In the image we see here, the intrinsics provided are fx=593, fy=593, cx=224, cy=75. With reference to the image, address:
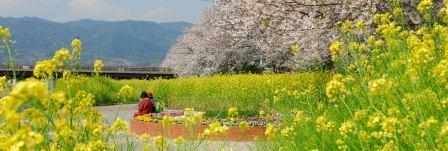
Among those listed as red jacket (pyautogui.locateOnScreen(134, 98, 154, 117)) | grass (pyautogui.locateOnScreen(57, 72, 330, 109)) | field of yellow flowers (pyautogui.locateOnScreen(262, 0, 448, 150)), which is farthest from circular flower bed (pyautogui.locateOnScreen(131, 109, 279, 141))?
field of yellow flowers (pyautogui.locateOnScreen(262, 0, 448, 150))

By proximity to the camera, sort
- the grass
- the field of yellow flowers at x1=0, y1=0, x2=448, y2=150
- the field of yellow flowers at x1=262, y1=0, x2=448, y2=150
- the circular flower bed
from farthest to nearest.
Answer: the grass < the circular flower bed < the field of yellow flowers at x1=262, y1=0, x2=448, y2=150 < the field of yellow flowers at x1=0, y1=0, x2=448, y2=150

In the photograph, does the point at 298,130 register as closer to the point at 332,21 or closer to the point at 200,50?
the point at 332,21

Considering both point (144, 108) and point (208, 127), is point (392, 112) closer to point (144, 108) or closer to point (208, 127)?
point (208, 127)

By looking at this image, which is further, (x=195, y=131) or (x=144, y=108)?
(x=144, y=108)

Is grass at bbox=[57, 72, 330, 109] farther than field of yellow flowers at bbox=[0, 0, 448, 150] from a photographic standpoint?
Yes

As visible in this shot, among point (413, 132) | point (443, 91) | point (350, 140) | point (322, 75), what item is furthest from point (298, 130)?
point (322, 75)

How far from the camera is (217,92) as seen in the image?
22.8 m

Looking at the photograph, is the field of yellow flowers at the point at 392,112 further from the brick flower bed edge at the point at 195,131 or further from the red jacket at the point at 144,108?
the red jacket at the point at 144,108

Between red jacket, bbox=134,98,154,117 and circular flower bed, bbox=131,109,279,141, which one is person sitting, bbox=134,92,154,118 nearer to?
red jacket, bbox=134,98,154,117

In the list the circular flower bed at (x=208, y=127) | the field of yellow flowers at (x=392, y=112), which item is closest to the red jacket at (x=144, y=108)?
the circular flower bed at (x=208, y=127)

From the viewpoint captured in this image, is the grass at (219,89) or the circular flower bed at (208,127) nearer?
the circular flower bed at (208,127)

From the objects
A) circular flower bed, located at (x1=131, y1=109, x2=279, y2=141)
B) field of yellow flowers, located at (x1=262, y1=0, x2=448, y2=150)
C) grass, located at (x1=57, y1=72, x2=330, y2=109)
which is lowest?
grass, located at (x1=57, y1=72, x2=330, y2=109)

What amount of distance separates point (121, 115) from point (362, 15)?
10.6m

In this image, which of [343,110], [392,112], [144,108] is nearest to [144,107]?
[144,108]
